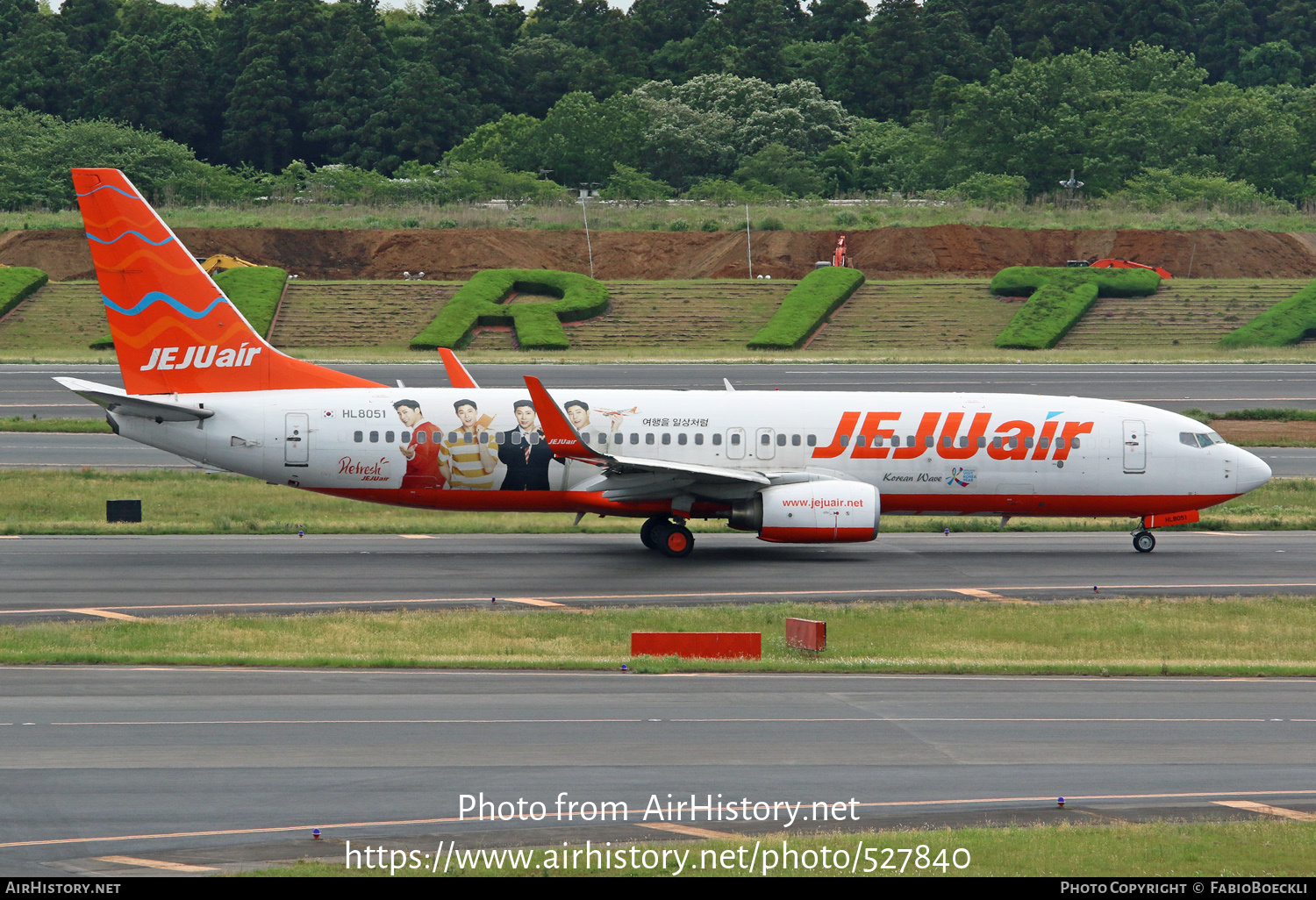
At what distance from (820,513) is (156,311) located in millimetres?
17869

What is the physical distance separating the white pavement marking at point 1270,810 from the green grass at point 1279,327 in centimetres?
7397

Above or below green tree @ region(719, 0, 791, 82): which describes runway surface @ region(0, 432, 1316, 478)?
below

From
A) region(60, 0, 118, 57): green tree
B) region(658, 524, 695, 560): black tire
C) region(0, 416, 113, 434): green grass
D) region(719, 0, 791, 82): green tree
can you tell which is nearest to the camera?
region(658, 524, 695, 560): black tire

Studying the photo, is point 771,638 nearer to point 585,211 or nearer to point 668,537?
point 668,537

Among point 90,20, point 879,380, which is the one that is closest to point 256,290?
point 879,380

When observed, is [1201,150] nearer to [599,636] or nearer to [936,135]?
[936,135]

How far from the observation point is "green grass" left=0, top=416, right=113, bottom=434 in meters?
55.8

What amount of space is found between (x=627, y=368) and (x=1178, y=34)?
399ft

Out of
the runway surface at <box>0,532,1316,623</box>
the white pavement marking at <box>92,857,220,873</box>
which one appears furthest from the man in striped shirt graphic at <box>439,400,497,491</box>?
Result: the white pavement marking at <box>92,857,220,873</box>

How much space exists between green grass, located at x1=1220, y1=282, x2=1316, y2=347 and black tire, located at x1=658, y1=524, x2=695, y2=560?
59.4 m

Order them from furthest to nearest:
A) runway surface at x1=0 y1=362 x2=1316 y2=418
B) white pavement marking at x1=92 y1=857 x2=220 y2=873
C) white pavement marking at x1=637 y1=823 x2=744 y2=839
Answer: runway surface at x1=0 y1=362 x2=1316 y2=418
white pavement marking at x1=637 y1=823 x2=744 y2=839
white pavement marking at x1=92 y1=857 x2=220 y2=873

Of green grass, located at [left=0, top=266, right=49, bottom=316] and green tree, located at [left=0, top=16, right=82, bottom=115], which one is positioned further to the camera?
green tree, located at [left=0, top=16, right=82, bottom=115]

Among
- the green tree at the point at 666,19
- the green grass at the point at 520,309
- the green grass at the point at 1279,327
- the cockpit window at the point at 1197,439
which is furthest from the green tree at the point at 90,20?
the cockpit window at the point at 1197,439

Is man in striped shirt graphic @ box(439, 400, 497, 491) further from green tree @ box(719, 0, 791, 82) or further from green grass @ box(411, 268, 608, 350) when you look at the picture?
green tree @ box(719, 0, 791, 82)
